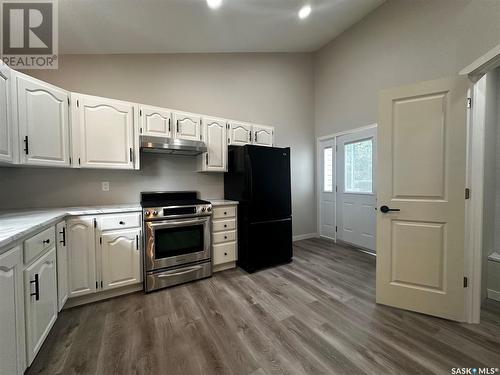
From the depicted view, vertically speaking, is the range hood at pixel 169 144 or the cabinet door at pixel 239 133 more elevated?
the cabinet door at pixel 239 133

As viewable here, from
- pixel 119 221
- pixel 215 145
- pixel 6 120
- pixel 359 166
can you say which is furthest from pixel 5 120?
pixel 359 166

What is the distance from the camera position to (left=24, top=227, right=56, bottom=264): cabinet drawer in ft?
4.10

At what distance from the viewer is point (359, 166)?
3.58 metres

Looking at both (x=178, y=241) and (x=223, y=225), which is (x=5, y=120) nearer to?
(x=178, y=241)

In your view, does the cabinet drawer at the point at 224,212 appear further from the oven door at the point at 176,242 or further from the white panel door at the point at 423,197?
the white panel door at the point at 423,197

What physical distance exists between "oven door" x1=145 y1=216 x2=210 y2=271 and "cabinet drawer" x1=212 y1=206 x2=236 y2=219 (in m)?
0.16

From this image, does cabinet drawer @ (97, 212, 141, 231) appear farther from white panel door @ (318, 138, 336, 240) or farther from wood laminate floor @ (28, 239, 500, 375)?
white panel door @ (318, 138, 336, 240)

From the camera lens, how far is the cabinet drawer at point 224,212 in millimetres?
2768

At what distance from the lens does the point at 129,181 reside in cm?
277

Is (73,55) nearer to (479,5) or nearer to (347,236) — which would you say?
(479,5)

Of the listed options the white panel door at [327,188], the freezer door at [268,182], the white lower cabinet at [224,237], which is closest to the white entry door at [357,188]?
the white panel door at [327,188]

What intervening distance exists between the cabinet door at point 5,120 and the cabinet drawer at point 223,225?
1927 mm

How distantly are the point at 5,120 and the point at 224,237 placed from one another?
7.46 feet

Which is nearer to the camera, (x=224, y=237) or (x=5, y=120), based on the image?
(x=5, y=120)
